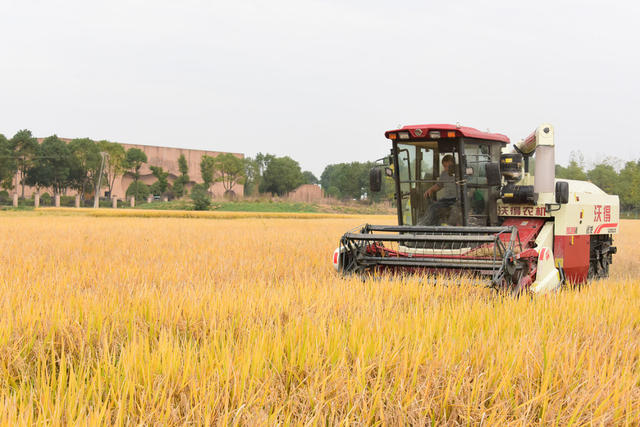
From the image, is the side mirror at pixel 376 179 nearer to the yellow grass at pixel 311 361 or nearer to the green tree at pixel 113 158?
the yellow grass at pixel 311 361

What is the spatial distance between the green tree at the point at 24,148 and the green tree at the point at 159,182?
1337 centimetres

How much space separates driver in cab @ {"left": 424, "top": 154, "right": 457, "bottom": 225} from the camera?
7070mm

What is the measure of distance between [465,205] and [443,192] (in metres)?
0.37

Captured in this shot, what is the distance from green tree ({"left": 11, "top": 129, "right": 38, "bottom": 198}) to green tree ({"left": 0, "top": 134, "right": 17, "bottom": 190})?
534mm

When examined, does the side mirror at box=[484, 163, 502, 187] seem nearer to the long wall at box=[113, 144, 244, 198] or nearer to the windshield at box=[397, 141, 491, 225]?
the windshield at box=[397, 141, 491, 225]

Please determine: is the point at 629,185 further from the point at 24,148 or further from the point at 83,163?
the point at 24,148

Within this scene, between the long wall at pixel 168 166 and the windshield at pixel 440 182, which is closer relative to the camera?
the windshield at pixel 440 182

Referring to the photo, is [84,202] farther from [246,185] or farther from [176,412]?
[176,412]

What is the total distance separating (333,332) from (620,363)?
1601 millimetres

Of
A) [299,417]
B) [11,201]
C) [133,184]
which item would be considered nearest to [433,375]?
[299,417]

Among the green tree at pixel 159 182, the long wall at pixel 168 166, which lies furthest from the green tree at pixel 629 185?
the green tree at pixel 159 182

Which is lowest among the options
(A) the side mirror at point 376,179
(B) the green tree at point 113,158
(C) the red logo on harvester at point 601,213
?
(C) the red logo on harvester at point 601,213

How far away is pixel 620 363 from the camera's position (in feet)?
9.61

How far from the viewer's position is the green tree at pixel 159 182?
61531mm
